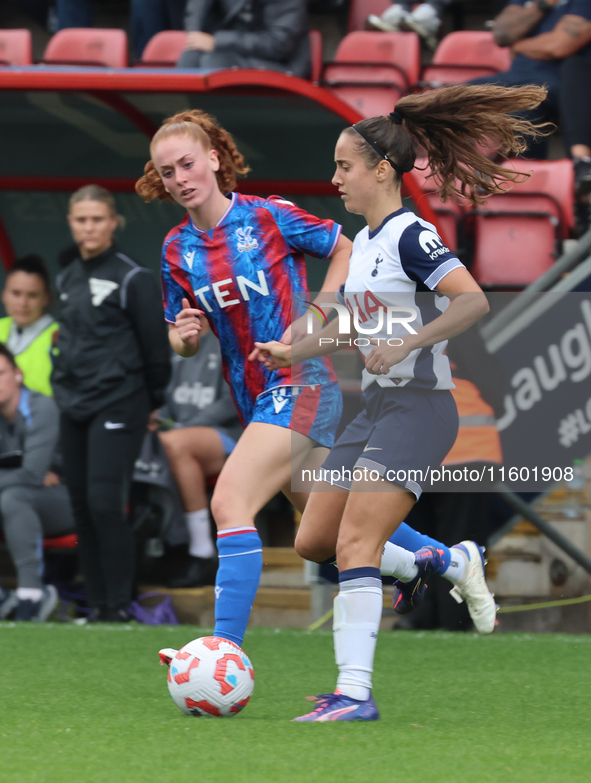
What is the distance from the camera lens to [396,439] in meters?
3.11

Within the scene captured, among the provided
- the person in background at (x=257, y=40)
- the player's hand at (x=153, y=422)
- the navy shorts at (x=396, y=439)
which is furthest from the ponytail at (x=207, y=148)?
the person in background at (x=257, y=40)

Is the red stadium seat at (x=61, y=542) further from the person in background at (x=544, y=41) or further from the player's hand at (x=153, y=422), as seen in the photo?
the person in background at (x=544, y=41)

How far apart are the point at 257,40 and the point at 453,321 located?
453 centimetres

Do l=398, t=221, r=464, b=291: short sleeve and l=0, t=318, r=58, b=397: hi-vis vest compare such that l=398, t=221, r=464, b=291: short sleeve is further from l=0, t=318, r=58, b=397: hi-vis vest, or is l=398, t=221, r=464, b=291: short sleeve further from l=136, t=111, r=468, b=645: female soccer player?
l=0, t=318, r=58, b=397: hi-vis vest

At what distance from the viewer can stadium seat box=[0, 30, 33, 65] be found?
8375mm

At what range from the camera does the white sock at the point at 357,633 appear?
306 centimetres

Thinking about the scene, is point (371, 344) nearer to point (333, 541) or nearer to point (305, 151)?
point (333, 541)

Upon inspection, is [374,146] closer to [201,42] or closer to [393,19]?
[201,42]

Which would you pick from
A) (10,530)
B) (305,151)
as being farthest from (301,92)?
(10,530)

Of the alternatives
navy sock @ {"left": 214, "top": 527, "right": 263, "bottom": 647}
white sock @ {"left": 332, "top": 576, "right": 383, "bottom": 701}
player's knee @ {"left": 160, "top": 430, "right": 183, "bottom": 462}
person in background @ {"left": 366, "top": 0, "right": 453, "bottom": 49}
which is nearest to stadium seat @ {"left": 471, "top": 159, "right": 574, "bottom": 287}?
player's knee @ {"left": 160, "top": 430, "right": 183, "bottom": 462}

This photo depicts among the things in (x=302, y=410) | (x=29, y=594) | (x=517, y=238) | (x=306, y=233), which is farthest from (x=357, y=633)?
(x=517, y=238)

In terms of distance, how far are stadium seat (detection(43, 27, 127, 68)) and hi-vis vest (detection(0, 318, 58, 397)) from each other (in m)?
2.86

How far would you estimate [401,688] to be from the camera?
3893 millimetres

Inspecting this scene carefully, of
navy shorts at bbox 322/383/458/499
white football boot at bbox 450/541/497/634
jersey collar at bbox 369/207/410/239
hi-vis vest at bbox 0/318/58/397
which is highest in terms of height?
jersey collar at bbox 369/207/410/239
